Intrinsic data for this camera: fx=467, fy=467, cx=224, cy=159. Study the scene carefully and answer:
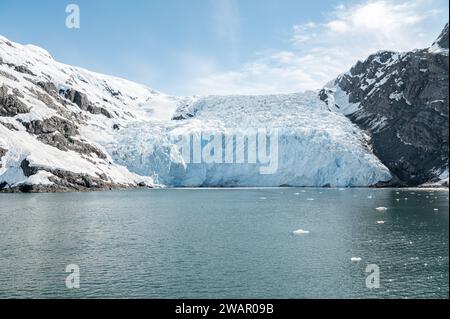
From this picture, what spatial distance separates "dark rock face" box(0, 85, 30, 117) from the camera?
13725 centimetres

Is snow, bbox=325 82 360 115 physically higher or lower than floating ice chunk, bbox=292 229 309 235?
higher

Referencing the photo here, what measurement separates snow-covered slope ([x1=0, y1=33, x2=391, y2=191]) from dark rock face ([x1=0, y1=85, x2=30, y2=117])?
313 millimetres

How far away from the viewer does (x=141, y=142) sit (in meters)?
148

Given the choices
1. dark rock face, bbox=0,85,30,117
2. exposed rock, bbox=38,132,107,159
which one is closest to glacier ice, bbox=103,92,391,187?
exposed rock, bbox=38,132,107,159

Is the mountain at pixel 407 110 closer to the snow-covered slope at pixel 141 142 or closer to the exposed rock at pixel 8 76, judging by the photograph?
the snow-covered slope at pixel 141 142

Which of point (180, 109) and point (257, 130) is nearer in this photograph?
point (257, 130)

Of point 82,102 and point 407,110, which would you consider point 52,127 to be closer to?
point 82,102

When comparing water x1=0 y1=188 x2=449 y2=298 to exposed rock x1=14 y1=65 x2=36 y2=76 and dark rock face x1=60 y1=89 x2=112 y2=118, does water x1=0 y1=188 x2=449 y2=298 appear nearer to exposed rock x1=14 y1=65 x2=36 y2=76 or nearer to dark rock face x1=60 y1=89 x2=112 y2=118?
dark rock face x1=60 y1=89 x2=112 y2=118

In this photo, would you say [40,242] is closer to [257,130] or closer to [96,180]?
[96,180]

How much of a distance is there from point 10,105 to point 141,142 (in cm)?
3988

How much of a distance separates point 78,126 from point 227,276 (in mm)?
137723

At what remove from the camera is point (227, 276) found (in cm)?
3231

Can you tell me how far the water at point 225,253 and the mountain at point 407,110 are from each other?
244 ft

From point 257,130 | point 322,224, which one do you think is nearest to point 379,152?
point 257,130
